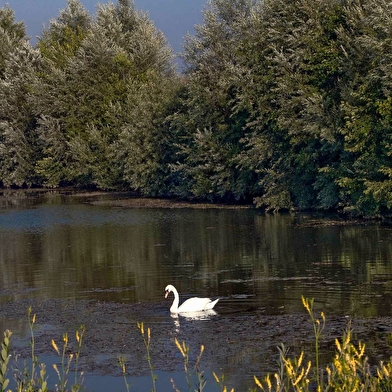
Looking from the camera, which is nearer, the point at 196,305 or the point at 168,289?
the point at 196,305

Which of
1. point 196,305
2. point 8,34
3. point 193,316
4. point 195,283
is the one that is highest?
point 8,34

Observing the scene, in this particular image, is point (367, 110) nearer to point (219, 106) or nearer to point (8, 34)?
point (219, 106)

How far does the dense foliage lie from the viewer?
3203 cm

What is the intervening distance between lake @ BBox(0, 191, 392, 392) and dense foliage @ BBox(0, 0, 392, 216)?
2.78m

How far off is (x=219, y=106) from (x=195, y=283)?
76.1 ft

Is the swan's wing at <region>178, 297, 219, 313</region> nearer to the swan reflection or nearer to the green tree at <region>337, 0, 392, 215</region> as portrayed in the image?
the swan reflection

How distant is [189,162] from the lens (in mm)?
43656

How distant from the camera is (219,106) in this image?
42438 mm

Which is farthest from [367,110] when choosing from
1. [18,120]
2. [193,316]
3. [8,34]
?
[8,34]

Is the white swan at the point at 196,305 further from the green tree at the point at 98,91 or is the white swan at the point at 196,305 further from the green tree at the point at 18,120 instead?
the green tree at the point at 18,120

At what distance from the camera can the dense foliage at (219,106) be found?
3203cm

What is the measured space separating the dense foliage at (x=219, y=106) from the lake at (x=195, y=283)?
2.78 metres

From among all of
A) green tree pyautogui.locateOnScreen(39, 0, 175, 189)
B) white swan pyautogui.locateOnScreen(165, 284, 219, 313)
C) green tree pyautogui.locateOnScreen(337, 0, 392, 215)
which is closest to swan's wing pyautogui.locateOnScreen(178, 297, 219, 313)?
white swan pyautogui.locateOnScreen(165, 284, 219, 313)

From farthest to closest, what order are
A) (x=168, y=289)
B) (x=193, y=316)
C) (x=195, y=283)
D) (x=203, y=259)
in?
(x=203, y=259)
(x=195, y=283)
(x=168, y=289)
(x=193, y=316)
